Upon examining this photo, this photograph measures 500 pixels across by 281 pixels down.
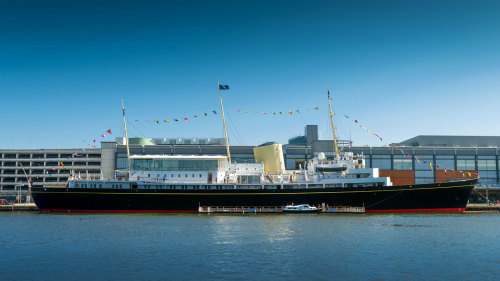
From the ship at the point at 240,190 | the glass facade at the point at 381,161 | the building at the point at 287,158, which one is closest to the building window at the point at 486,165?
the building at the point at 287,158

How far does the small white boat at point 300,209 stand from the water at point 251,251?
1315cm

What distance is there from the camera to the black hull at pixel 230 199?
176 ft

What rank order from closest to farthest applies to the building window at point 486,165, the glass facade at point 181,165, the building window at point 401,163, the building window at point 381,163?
the glass facade at point 181,165 < the building window at point 381,163 < the building window at point 401,163 < the building window at point 486,165

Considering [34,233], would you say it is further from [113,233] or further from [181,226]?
[181,226]

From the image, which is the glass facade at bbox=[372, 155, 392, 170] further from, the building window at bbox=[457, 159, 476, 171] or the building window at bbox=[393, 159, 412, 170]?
the building window at bbox=[457, 159, 476, 171]

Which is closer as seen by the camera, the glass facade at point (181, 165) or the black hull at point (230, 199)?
the black hull at point (230, 199)

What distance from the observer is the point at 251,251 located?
26.2m

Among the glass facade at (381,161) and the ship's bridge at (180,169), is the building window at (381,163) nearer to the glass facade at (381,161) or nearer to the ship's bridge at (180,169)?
the glass facade at (381,161)

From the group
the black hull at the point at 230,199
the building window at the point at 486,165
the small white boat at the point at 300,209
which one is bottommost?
the small white boat at the point at 300,209

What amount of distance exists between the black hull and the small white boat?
1.44 m

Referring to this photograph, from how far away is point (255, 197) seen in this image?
5525 centimetres

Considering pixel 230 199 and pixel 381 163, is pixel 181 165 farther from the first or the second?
pixel 381 163

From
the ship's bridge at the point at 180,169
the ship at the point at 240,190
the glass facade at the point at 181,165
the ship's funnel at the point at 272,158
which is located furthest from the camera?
the ship's funnel at the point at 272,158

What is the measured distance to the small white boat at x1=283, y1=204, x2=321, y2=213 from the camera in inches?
2083
